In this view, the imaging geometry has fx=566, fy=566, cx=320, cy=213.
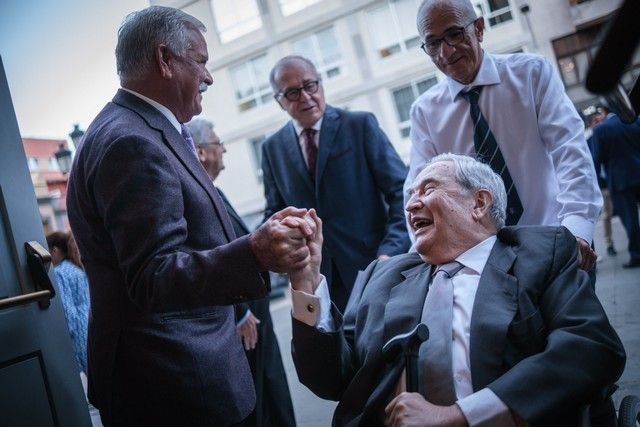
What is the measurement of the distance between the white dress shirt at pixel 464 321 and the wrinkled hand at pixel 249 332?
116 centimetres

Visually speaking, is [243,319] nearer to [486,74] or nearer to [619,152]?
[486,74]

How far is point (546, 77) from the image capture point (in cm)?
212

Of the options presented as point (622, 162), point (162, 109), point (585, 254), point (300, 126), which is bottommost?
point (585, 254)

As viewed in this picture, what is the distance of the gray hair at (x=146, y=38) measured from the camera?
1.58 metres

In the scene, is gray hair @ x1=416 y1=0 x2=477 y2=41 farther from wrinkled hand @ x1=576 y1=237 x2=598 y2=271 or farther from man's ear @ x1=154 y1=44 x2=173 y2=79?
man's ear @ x1=154 y1=44 x2=173 y2=79

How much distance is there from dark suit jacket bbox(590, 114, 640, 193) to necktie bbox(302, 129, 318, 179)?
375cm

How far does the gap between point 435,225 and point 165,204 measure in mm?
876

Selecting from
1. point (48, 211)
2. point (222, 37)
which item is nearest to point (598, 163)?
point (222, 37)

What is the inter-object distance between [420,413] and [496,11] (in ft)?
44.2

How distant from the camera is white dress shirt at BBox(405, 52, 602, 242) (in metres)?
1.99

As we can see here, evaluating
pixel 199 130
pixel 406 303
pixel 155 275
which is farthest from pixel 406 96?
pixel 155 275

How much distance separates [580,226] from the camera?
1.89 meters

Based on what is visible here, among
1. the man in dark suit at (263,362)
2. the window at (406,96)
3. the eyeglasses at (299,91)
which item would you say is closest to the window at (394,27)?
the window at (406,96)

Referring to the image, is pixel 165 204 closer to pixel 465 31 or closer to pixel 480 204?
pixel 480 204
